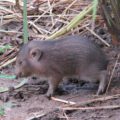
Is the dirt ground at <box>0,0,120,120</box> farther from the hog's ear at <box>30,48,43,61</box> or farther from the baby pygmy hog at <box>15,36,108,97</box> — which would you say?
the hog's ear at <box>30,48,43,61</box>

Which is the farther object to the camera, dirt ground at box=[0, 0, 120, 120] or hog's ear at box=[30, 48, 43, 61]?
hog's ear at box=[30, 48, 43, 61]

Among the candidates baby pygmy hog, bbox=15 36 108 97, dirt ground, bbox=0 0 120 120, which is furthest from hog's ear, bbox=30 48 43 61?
dirt ground, bbox=0 0 120 120

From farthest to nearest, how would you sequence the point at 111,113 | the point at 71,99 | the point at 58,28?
1. the point at 58,28
2. the point at 71,99
3. the point at 111,113

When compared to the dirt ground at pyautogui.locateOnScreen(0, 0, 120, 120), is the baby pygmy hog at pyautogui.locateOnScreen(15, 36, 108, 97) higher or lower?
higher

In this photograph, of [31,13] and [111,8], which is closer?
[111,8]

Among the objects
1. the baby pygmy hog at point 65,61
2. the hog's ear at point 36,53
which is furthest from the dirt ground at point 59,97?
the hog's ear at point 36,53

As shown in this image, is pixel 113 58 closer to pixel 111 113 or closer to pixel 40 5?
pixel 111 113

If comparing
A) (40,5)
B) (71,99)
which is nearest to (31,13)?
(40,5)

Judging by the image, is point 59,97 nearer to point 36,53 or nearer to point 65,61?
point 65,61
